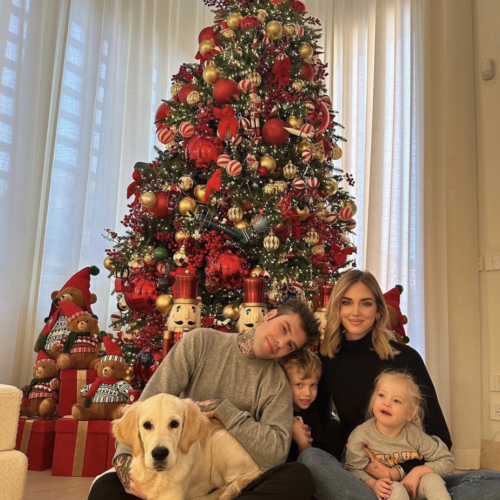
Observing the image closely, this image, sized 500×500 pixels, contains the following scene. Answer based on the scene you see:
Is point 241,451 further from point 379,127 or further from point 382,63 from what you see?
point 382,63

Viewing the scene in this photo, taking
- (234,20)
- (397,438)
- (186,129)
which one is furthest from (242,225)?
(397,438)

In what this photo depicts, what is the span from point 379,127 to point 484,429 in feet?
8.63

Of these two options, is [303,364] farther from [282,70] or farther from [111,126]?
[111,126]

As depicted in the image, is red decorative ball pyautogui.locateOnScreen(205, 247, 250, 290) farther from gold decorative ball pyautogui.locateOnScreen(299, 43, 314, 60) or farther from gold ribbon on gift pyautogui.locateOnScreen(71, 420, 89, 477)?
gold decorative ball pyautogui.locateOnScreen(299, 43, 314, 60)

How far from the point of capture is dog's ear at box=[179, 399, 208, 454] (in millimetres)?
1723

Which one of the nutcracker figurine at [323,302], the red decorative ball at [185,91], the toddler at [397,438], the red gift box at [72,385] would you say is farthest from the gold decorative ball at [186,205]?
the toddler at [397,438]

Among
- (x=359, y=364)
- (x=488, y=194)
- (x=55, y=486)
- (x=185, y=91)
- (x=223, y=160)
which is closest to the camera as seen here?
(x=359, y=364)

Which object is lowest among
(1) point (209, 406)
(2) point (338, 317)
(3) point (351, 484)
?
(3) point (351, 484)

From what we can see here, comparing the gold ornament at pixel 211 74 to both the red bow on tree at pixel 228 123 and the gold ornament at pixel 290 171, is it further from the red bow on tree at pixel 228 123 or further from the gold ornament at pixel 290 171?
the gold ornament at pixel 290 171

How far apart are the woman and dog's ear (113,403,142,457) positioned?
649 millimetres

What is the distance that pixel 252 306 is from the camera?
2.90 metres

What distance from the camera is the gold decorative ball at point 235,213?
132 inches

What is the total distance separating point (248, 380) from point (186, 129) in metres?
1.99

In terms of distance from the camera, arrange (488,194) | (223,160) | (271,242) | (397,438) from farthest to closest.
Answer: (488,194)
(223,160)
(271,242)
(397,438)
